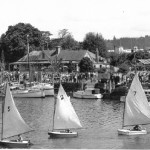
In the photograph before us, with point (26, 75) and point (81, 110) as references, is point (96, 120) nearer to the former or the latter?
point (81, 110)

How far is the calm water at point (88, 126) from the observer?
221 feet

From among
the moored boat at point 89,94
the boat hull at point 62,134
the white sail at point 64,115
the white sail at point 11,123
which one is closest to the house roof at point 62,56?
the moored boat at point 89,94

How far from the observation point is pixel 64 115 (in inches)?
2849

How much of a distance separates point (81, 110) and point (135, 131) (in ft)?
111

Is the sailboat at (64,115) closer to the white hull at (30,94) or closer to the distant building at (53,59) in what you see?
the white hull at (30,94)

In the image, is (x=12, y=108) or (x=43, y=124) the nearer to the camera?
(x=12, y=108)

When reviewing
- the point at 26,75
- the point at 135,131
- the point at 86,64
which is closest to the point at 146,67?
the point at 86,64

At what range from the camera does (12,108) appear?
6556cm

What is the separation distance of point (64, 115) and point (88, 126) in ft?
37.5

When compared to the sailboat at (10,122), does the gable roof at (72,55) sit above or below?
above

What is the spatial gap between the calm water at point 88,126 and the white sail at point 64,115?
2.08 meters

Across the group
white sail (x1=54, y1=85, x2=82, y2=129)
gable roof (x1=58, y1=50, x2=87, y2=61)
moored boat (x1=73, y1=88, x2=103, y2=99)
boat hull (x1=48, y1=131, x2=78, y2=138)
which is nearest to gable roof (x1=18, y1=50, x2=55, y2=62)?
gable roof (x1=58, y1=50, x2=87, y2=61)

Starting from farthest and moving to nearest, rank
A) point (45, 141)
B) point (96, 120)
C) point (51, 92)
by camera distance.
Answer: point (51, 92)
point (96, 120)
point (45, 141)

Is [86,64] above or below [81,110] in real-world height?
above
